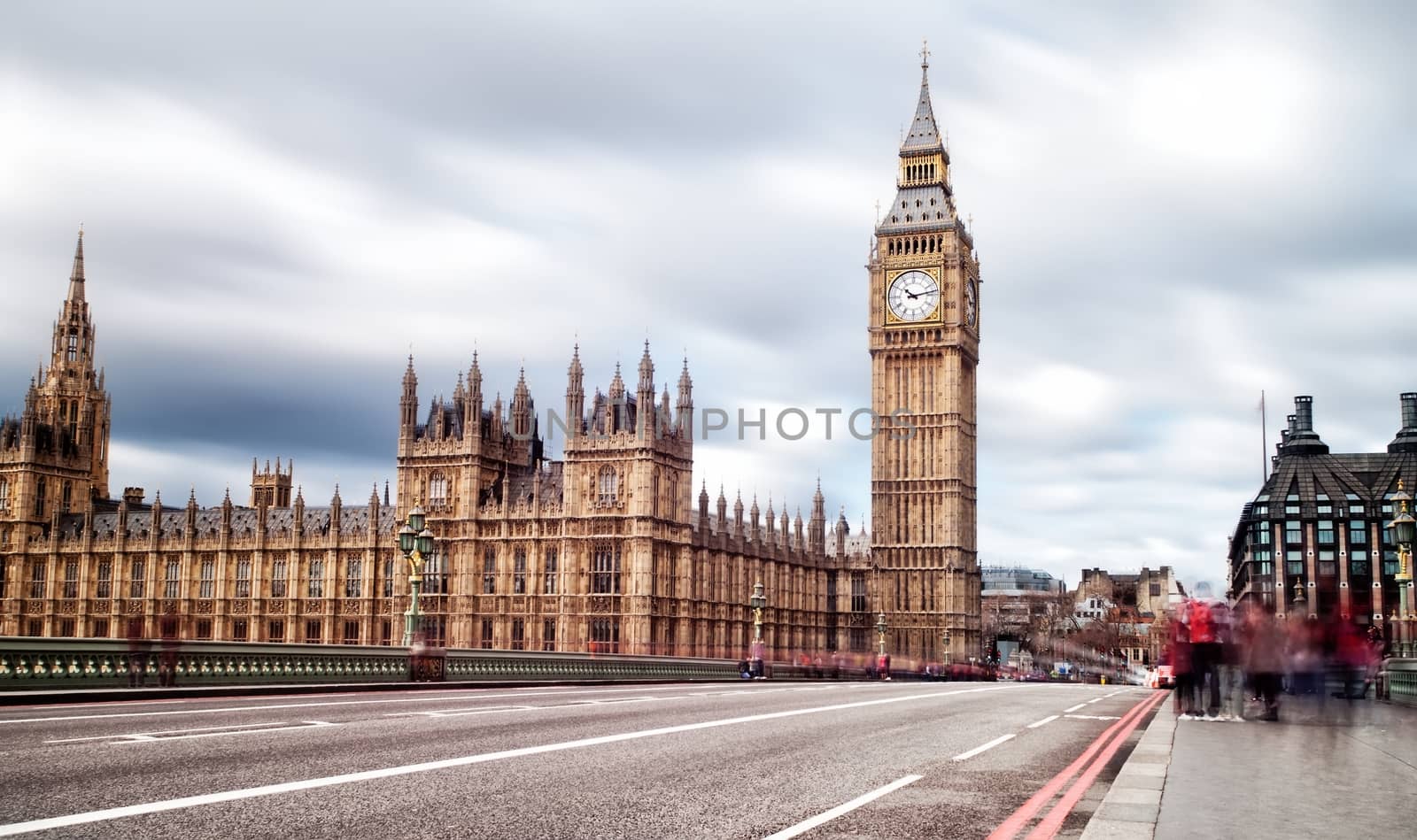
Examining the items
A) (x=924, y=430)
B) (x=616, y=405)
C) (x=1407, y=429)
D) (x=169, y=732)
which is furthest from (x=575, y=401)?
(x=1407, y=429)

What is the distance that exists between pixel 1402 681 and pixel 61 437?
312 feet

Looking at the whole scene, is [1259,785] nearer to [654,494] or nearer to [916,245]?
[654,494]

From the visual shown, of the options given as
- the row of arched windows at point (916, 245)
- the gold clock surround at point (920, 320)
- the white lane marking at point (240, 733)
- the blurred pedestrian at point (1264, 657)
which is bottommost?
the white lane marking at point (240, 733)

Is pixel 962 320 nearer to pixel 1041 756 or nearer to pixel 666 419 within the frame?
pixel 666 419

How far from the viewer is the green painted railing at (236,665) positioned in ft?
74.3

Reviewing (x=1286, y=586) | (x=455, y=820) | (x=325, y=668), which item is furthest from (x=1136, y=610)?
(x=455, y=820)

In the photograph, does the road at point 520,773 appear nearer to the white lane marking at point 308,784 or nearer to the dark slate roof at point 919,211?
the white lane marking at point 308,784

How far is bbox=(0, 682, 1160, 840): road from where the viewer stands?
919cm

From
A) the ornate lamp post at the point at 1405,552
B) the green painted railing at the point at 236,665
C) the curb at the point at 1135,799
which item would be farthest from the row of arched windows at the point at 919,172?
the curb at the point at 1135,799

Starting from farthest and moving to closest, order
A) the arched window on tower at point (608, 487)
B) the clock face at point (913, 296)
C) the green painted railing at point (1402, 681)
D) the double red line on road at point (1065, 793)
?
the clock face at point (913, 296)
the arched window on tower at point (608, 487)
the green painted railing at point (1402, 681)
the double red line on road at point (1065, 793)

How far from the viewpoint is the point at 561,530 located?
7619cm

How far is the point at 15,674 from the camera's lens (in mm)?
21969

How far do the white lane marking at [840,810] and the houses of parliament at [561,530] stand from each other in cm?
6085

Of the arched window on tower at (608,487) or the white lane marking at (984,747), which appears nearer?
the white lane marking at (984,747)
